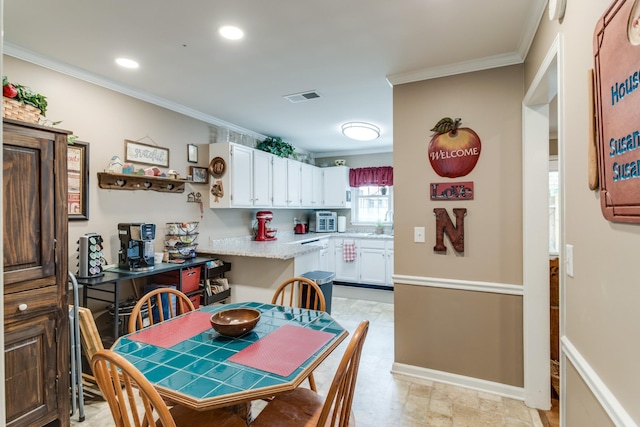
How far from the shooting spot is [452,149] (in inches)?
101

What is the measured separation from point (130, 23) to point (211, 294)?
8.18 ft

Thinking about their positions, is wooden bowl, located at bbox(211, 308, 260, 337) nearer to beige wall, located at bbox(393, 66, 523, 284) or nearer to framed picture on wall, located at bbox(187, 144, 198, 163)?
beige wall, located at bbox(393, 66, 523, 284)

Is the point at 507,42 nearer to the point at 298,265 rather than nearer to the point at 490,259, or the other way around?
the point at 490,259

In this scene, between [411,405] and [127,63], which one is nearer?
[411,405]

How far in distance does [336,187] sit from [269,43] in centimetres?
394

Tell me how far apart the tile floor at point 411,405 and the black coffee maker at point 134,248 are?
1.03 meters

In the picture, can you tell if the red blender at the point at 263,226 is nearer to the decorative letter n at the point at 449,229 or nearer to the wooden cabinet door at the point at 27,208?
the decorative letter n at the point at 449,229

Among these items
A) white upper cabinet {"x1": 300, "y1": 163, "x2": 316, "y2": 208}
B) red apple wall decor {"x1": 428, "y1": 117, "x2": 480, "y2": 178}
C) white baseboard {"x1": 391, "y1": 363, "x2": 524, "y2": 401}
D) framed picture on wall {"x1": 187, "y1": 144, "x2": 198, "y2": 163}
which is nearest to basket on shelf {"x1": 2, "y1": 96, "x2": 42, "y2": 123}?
framed picture on wall {"x1": 187, "y1": 144, "x2": 198, "y2": 163}

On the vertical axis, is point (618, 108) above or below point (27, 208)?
above

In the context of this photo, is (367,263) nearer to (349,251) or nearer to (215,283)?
(349,251)

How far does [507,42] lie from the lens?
7.32 ft

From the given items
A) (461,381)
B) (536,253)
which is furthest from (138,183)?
(536,253)

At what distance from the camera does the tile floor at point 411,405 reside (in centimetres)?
215

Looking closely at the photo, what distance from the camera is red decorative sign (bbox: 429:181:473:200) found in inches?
100
